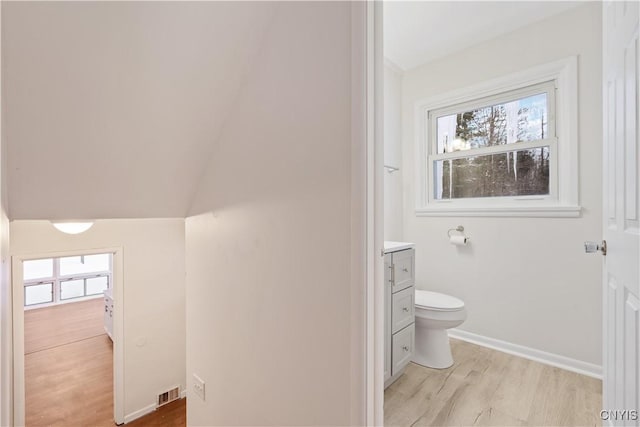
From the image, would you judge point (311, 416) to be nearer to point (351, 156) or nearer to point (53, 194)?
point (351, 156)

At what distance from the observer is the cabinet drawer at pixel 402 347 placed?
1.97 meters

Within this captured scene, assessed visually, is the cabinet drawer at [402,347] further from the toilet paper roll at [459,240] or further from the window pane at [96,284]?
the window pane at [96,284]

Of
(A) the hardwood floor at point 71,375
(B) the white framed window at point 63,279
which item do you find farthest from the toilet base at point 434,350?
(B) the white framed window at point 63,279

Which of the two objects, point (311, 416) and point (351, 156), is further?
point (311, 416)

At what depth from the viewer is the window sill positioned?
220 cm

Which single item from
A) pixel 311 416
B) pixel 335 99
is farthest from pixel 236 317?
pixel 335 99

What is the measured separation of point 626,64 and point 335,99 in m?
0.95

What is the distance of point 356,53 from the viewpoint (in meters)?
0.86

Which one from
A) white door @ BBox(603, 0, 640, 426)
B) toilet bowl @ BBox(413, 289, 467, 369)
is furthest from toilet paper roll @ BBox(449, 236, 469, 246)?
white door @ BBox(603, 0, 640, 426)

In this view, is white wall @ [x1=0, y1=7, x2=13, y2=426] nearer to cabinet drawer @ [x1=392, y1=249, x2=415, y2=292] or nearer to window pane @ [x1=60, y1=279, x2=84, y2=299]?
cabinet drawer @ [x1=392, y1=249, x2=415, y2=292]

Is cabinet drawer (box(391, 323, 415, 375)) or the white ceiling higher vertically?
the white ceiling

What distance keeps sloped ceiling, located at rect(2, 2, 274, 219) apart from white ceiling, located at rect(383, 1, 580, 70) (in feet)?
5.31

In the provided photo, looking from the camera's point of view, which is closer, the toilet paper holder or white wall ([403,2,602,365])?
white wall ([403,2,602,365])

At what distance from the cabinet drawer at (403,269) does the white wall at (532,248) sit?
803mm
